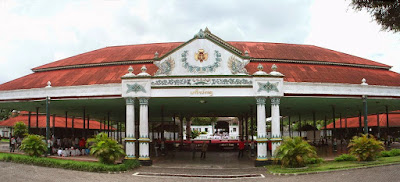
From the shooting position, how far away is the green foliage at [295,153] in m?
17.9

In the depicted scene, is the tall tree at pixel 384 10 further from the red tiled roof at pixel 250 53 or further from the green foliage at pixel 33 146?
the green foliage at pixel 33 146

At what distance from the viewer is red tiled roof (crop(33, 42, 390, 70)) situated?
26203 mm

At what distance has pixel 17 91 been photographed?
24344mm

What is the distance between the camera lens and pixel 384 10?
13734 mm

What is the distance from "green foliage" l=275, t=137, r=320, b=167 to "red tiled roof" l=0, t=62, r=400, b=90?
4.92 metres

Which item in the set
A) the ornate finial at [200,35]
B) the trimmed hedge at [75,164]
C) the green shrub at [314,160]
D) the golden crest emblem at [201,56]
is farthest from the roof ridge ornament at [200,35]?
the green shrub at [314,160]

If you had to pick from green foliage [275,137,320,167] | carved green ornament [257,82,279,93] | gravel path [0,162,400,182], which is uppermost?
carved green ornament [257,82,279,93]

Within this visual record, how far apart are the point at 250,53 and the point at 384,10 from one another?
12764 mm

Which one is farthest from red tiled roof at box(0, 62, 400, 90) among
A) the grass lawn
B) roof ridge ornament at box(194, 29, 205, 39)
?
the grass lawn

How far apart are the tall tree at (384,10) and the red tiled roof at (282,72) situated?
8.32m

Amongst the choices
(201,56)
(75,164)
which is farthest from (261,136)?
(75,164)

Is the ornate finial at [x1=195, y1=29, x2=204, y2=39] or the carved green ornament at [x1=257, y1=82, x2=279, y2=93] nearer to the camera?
the carved green ornament at [x1=257, y1=82, x2=279, y2=93]

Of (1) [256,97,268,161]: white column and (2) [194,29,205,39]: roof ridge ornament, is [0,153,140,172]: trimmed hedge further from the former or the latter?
(2) [194,29,205,39]: roof ridge ornament

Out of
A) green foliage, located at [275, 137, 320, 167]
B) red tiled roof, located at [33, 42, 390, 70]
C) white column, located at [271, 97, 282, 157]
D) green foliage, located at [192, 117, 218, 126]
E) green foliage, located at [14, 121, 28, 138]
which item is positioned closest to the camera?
green foliage, located at [275, 137, 320, 167]
